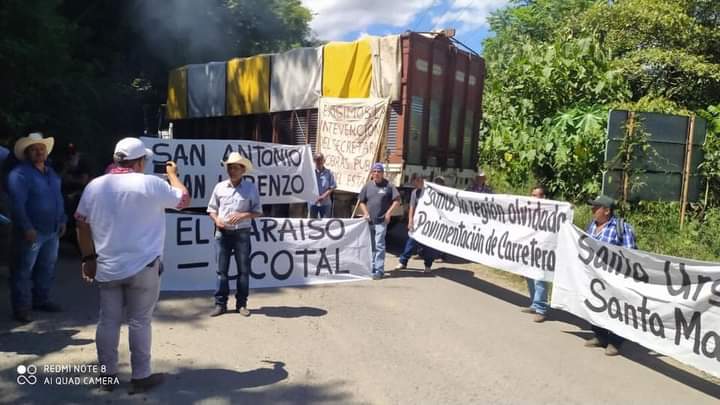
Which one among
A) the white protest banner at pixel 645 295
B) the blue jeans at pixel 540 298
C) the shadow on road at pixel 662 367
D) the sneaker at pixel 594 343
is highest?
the white protest banner at pixel 645 295

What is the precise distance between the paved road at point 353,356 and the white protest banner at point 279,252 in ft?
1.22

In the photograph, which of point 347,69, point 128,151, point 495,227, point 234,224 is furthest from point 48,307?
point 347,69

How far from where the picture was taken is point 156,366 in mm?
4539

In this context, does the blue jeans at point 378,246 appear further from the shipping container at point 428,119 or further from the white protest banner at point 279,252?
the shipping container at point 428,119

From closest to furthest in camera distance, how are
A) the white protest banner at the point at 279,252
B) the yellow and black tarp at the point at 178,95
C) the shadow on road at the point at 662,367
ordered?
the shadow on road at the point at 662,367 → the white protest banner at the point at 279,252 → the yellow and black tarp at the point at 178,95

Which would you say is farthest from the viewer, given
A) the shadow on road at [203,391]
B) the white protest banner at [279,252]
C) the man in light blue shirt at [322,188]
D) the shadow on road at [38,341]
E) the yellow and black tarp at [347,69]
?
the yellow and black tarp at [347,69]

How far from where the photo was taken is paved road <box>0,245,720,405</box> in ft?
14.0

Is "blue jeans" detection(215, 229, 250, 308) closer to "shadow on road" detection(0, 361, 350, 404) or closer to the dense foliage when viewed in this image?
"shadow on road" detection(0, 361, 350, 404)

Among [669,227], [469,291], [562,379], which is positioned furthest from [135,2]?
[562,379]

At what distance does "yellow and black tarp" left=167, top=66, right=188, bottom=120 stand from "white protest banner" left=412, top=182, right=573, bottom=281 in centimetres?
905

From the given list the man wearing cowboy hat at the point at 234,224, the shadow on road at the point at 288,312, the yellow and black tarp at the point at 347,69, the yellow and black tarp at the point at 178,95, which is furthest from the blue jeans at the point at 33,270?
the yellow and black tarp at the point at 178,95

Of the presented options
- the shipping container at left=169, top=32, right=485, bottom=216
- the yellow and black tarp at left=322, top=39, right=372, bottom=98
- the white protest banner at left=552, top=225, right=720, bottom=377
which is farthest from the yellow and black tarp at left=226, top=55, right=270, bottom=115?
the white protest banner at left=552, top=225, right=720, bottom=377

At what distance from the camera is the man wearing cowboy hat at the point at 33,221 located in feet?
17.7

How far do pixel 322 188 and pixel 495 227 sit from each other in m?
3.24
